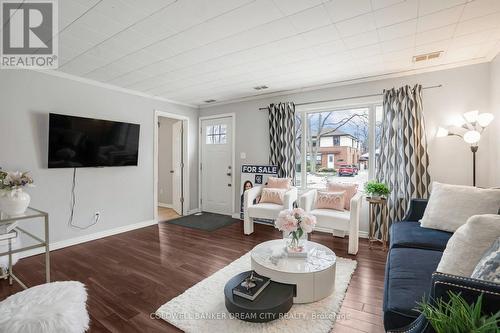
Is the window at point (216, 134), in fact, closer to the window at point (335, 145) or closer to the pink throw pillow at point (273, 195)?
the window at point (335, 145)

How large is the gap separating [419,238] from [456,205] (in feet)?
1.85

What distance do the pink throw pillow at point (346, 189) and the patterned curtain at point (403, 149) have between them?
0.49 metres

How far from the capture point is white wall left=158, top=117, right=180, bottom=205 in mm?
6328

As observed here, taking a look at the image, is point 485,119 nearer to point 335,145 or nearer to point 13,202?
point 335,145

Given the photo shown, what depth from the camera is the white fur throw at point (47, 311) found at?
1642 millimetres

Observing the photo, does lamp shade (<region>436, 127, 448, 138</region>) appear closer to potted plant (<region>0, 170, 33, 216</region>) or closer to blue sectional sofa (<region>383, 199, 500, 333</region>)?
blue sectional sofa (<region>383, 199, 500, 333</region>)

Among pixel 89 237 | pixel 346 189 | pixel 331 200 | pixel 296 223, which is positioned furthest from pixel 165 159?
pixel 296 223

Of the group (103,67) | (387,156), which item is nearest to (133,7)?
(103,67)

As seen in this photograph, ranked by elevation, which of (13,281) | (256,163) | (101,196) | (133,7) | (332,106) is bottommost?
(13,281)

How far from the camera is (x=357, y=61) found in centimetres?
318

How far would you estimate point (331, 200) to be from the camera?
3.59 m

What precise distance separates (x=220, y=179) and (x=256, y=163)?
3.37ft

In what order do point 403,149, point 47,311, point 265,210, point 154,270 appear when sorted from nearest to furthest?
1. point 47,311
2. point 154,270
3. point 403,149
4. point 265,210

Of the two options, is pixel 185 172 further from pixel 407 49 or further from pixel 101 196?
pixel 407 49
